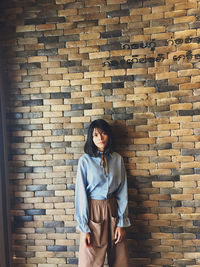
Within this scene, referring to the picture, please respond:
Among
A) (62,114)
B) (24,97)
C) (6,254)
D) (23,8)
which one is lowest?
(6,254)

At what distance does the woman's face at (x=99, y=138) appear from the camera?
1747mm

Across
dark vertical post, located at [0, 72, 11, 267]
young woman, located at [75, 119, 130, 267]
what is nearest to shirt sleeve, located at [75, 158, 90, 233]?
young woman, located at [75, 119, 130, 267]

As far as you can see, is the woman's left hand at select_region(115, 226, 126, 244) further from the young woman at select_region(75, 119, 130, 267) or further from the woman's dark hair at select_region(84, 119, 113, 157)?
the woman's dark hair at select_region(84, 119, 113, 157)

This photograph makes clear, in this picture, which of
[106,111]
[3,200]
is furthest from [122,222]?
[3,200]

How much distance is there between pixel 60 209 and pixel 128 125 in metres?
1.03

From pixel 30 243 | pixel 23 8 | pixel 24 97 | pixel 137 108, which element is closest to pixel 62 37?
pixel 23 8

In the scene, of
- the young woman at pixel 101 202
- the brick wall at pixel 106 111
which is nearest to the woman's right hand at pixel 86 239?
the young woman at pixel 101 202

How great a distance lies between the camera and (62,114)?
2.00m

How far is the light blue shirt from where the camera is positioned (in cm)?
171

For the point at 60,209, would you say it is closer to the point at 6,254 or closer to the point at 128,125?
the point at 6,254

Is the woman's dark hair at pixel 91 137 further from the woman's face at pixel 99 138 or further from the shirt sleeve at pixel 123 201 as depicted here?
the shirt sleeve at pixel 123 201

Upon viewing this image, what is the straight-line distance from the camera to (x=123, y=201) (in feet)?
5.84

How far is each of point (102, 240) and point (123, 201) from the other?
35cm

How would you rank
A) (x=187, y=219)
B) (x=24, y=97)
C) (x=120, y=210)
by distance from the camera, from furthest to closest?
(x=24, y=97) < (x=187, y=219) < (x=120, y=210)
